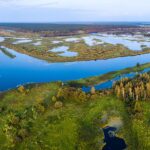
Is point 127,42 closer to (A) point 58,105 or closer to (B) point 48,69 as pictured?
(B) point 48,69

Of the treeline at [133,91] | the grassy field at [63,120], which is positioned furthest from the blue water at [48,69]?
the treeline at [133,91]

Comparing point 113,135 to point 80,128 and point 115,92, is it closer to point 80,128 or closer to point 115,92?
point 80,128

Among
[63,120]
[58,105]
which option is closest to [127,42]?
[58,105]

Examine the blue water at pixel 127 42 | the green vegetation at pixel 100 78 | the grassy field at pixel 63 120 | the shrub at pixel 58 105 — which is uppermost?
the blue water at pixel 127 42

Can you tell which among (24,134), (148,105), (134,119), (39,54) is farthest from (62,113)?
(39,54)

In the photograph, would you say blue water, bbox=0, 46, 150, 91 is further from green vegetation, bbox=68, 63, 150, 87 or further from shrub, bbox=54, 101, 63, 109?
shrub, bbox=54, 101, 63, 109

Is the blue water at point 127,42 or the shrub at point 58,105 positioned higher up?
the blue water at point 127,42

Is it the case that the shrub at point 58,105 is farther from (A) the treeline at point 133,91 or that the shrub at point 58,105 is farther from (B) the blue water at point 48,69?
(B) the blue water at point 48,69

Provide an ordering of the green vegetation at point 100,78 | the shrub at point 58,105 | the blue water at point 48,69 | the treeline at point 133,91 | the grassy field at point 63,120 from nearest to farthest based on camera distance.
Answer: the grassy field at point 63,120, the shrub at point 58,105, the treeline at point 133,91, the green vegetation at point 100,78, the blue water at point 48,69
